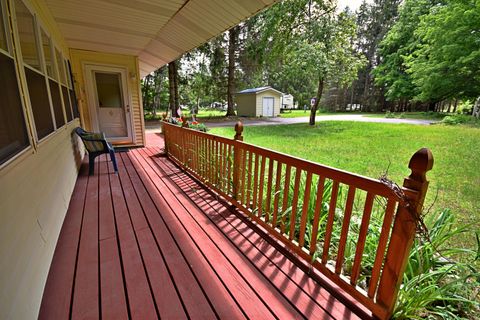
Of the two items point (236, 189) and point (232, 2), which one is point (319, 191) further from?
point (232, 2)

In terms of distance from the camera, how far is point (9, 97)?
139 centimetres

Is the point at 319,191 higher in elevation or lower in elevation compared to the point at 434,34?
lower

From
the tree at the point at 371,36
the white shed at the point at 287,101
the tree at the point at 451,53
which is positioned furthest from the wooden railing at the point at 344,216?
the white shed at the point at 287,101

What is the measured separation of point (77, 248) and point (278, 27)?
450 inches

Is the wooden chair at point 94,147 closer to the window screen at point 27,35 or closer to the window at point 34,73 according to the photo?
the window at point 34,73

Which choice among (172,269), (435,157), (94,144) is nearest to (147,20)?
(94,144)

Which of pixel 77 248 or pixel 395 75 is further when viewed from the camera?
pixel 395 75

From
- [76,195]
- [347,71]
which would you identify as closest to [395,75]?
[347,71]

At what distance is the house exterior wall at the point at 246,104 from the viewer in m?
20.3

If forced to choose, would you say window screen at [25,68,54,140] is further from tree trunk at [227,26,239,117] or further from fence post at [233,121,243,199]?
tree trunk at [227,26,239,117]

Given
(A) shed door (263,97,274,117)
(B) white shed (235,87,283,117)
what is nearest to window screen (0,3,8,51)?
(B) white shed (235,87,283,117)

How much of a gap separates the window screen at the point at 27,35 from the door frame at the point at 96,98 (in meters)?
3.28

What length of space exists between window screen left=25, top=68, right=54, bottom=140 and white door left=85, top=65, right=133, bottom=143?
333 cm

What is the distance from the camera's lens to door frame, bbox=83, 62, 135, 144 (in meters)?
5.18
